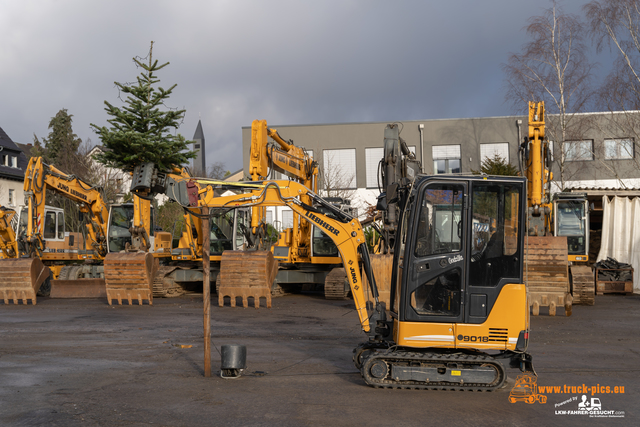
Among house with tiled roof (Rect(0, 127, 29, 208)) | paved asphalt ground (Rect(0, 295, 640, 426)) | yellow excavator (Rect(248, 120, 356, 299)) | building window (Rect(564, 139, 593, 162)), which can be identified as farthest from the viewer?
house with tiled roof (Rect(0, 127, 29, 208))

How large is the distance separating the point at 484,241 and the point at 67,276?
18501 mm

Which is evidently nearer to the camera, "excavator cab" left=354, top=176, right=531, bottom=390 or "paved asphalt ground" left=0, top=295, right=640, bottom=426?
"paved asphalt ground" left=0, top=295, right=640, bottom=426

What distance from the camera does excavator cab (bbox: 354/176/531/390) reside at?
6.83 m

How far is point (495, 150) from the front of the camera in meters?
37.5

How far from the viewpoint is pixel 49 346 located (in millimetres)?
10203

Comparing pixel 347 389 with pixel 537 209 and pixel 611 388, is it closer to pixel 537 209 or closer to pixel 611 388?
pixel 611 388

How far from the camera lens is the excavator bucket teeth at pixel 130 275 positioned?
16.2 m

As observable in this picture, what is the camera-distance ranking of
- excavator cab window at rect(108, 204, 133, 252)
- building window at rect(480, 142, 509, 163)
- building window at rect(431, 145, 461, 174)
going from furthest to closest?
building window at rect(431, 145, 461, 174) → building window at rect(480, 142, 509, 163) → excavator cab window at rect(108, 204, 133, 252)

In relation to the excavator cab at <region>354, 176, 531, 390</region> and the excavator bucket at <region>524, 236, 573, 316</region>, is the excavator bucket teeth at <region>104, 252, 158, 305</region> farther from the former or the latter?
the excavator cab at <region>354, 176, 531, 390</region>

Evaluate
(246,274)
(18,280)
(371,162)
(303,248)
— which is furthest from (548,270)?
(371,162)

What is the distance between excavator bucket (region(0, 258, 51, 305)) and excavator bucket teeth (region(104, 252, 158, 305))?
Answer: 266 centimetres

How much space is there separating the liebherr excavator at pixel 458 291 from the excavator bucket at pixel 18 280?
13.8m

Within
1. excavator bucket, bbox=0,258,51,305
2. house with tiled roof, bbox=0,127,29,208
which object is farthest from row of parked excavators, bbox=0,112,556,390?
house with tiled roof, bbox=0,127,29,208

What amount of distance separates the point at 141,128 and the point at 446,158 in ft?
73.2
